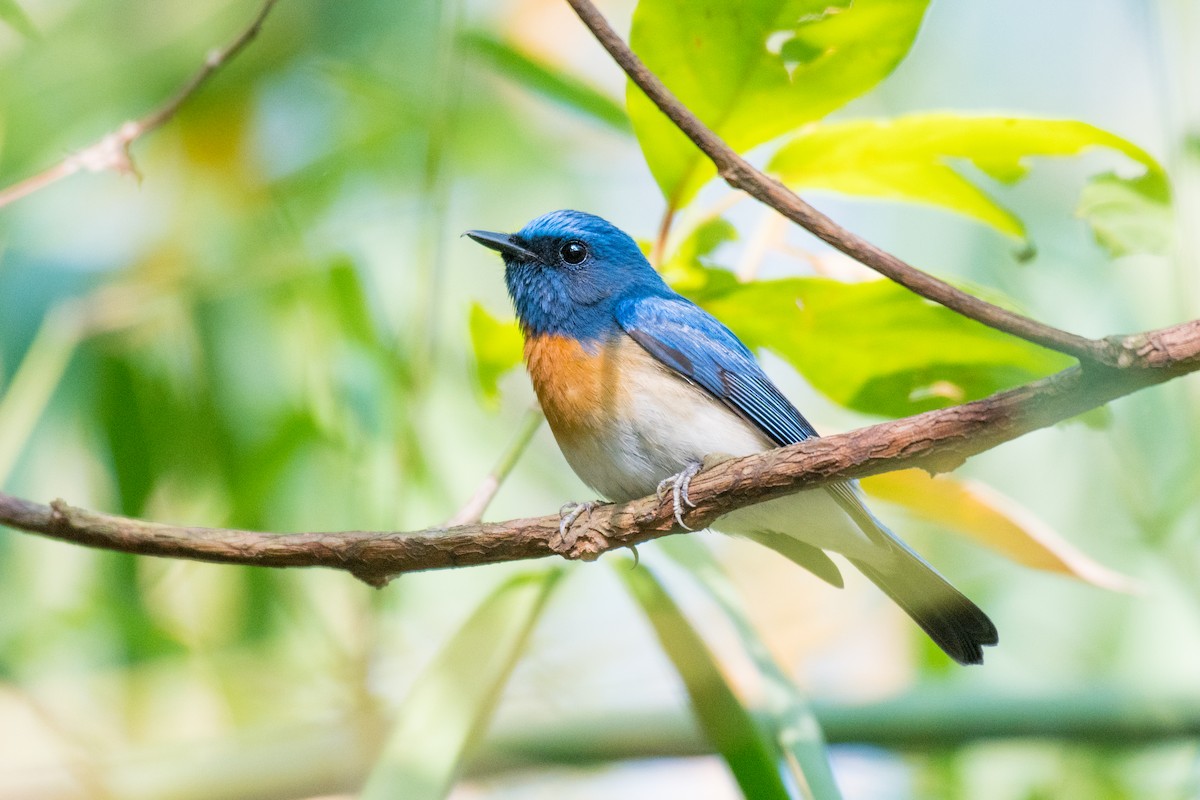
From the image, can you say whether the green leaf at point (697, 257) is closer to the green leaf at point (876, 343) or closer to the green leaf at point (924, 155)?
the green leaf at point (876, 343)

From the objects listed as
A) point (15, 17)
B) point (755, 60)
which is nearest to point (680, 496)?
point (755, 60)

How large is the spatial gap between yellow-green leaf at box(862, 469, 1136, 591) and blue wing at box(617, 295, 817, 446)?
0.31 m

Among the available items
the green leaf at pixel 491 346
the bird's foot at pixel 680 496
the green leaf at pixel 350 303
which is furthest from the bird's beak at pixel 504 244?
the bird's foot at pixel 680 496

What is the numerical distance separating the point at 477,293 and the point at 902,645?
1.75m

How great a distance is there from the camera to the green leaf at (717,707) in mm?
1962

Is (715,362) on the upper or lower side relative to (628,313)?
lower

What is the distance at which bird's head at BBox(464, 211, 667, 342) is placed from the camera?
281cm

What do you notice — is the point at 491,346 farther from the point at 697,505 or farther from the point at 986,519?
the point at 986,519

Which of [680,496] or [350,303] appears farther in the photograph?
[350,303]

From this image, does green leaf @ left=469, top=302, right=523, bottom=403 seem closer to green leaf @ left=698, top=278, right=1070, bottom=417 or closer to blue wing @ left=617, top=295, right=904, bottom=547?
blue wing @ left=617, top=295, right=904, bottom=547

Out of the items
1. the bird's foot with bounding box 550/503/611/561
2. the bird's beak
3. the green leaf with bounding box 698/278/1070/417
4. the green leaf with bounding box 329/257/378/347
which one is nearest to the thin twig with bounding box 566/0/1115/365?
the green leaf with bounding box 698/278/1070/417

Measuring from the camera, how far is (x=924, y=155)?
2.15 metres

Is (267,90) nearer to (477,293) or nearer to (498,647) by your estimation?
(477,293)

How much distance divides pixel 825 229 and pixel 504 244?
1.35 metres
